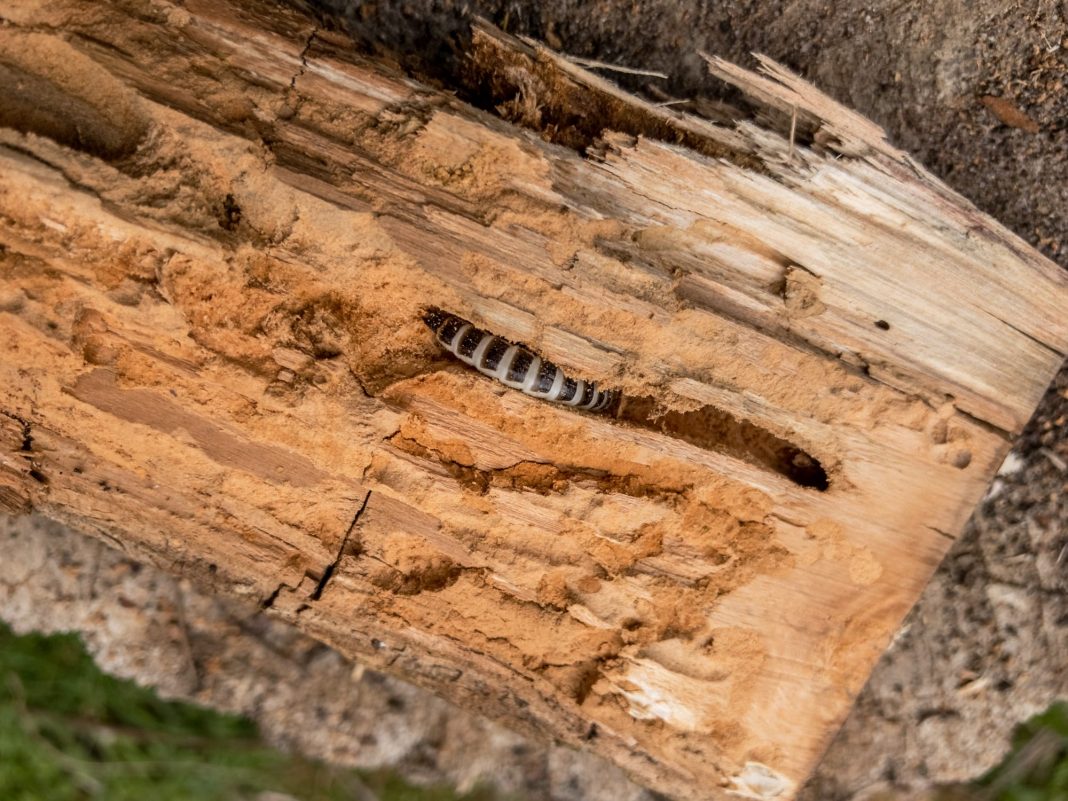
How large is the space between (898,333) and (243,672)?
2.87 m

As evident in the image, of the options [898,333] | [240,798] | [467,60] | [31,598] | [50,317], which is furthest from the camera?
[240,798]

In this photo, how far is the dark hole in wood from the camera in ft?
7.17

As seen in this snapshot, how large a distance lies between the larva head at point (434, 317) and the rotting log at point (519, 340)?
1.2 inches

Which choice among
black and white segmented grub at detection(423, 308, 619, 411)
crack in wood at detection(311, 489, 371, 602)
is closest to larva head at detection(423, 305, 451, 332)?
black and white segmented grub at detection(423, 308, 619, 411)

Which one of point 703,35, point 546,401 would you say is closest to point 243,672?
point 546,401

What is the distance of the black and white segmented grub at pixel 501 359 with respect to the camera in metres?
2.06

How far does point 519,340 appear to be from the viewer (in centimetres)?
207

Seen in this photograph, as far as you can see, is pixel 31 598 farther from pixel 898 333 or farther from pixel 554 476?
pixel 898 333

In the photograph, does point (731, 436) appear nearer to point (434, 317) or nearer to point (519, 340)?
point (519, 340)

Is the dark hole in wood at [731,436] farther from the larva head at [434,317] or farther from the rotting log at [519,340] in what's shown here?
the larva head at [434,317]

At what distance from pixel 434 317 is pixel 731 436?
2.98ft

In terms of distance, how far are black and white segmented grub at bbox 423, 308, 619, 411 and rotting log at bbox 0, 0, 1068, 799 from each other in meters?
0.04

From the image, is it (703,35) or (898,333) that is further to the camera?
(703,35)

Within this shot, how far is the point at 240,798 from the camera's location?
11.1ft
